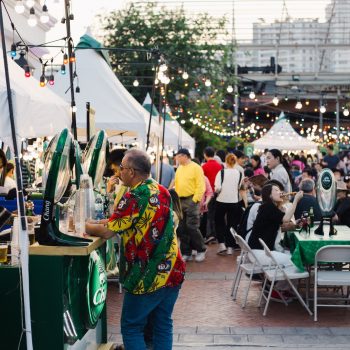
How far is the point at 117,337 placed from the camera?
24.6 ft

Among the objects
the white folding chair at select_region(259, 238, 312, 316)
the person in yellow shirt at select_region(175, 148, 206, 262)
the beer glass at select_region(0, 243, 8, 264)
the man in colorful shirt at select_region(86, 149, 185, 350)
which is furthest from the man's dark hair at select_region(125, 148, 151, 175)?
the person in yellow shirt at select_region(175, 148, 206, 262)

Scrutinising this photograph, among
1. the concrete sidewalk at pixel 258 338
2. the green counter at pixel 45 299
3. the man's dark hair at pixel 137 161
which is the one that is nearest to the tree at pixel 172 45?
the concrete sidewalk at pixel 258 338

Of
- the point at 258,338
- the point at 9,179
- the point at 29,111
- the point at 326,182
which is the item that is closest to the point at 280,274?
the point at 258,338

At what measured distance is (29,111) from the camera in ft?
20.9

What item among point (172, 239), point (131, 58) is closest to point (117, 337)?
point (172, 239)

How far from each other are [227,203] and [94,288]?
24.6 ft

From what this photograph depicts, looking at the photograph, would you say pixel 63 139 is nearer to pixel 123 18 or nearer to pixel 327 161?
pixel 327 161

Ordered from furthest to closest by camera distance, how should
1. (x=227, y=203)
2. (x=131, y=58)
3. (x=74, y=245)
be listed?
(x=131, y=58)
(x=227, y=203)
(x=74, y=245)

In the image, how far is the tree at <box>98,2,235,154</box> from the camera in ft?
106

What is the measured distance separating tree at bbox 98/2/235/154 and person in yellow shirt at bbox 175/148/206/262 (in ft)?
63.7

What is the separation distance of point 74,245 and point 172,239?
28.6 inches

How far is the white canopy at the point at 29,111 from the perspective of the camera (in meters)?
5.43

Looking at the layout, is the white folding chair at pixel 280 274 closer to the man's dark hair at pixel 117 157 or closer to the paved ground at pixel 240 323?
the paved ground at pixel 240 323

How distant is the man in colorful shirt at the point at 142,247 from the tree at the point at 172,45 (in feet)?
84.9
